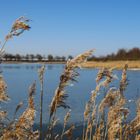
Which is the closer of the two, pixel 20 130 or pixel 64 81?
pixel 20 130

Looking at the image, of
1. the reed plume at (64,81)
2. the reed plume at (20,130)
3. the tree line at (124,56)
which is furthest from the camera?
the tree line at (124,56)

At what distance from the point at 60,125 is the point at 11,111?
2013mm

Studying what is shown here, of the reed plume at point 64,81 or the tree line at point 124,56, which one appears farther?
the tree line at point 124,56

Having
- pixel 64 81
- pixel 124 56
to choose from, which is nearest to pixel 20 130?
pixel 64 81

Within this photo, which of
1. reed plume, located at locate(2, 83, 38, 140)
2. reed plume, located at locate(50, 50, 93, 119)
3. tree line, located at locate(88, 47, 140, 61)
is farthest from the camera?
tree line, located at locate(88, 47, 140, 61)

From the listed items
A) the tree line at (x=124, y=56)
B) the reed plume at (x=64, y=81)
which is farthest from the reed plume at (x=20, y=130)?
the tree line at (x=124, y=56)

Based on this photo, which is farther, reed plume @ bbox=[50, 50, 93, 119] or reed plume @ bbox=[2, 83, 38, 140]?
reed plume @ bbox=[50, 50, 93, 119]

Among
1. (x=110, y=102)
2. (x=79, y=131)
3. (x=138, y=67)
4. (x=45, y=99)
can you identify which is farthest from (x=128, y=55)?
(x=110, y=102)

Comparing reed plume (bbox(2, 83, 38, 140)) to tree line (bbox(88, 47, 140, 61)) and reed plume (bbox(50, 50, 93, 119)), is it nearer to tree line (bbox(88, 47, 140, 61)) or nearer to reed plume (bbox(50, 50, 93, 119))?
reed plume (bbox(50, 50, 93, 119))

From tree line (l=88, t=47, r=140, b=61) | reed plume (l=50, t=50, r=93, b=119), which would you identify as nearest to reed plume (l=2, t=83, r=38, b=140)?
reed plume (l=50, t=50, r=93, b=119)

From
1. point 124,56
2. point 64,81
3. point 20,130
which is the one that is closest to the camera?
point 20,130

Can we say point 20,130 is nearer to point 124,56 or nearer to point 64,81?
point 64,81

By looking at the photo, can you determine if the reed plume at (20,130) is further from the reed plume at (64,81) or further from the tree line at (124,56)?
the tree line at (124,56)

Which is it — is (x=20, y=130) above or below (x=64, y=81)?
below
